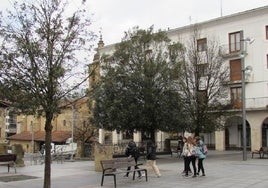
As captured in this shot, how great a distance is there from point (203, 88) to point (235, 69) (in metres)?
10.6

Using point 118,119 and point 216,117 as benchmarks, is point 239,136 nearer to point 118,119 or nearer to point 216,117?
point 216,117

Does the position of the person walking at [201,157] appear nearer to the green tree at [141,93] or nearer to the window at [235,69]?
the green tree at [141,93]

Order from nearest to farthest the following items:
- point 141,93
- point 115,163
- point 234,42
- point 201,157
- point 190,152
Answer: point 115,163
point 201,157
point 190,152
point 141,93
point 234,42

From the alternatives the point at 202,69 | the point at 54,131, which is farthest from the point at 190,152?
the point at 54,131

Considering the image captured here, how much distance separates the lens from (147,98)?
1067 inches

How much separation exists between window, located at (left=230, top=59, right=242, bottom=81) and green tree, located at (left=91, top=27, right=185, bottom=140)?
15675 mm

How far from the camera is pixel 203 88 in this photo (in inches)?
1319

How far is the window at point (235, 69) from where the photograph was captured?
42.4 metres

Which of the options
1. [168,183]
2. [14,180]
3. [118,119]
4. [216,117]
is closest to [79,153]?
[118,119]

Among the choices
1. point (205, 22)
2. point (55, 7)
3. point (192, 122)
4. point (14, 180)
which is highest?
point (205, 22)

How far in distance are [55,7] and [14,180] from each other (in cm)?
801

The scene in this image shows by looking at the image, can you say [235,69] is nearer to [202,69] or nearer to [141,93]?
[202,69]

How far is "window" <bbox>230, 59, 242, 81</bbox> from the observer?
139ft

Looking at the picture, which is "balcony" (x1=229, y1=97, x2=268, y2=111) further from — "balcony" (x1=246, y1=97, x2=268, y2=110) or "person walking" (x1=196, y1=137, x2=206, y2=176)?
"person walking" (x1=196, y1=137, x2=206, y2=176)
